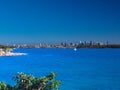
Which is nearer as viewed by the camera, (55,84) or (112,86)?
(55,84)

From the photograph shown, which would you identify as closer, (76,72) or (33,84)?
(33,84)

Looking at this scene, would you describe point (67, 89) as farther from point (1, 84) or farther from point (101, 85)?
point (1, 84)

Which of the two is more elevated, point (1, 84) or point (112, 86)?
point (1, 84)

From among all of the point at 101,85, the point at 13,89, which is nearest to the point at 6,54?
the point at 101,85

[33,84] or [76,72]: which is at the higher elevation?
[33,84]

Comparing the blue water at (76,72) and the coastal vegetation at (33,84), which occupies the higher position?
the coastal vegetation at (33,84)

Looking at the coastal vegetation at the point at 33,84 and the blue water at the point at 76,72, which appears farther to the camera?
the blue water at the point at 76,72

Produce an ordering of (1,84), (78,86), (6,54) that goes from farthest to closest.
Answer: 1. (6,54)
2. (78,86)
3. (1,84)

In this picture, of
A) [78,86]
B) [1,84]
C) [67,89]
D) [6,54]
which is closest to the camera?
[1,84]

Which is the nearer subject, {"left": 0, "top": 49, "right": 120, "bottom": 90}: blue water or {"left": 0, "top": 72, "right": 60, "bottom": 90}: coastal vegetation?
{"left": 0, "top": 72, "right": 60, "bottom": 90}: coastal vegetation

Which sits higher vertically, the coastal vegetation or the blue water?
Answer: the coastal vegetation
